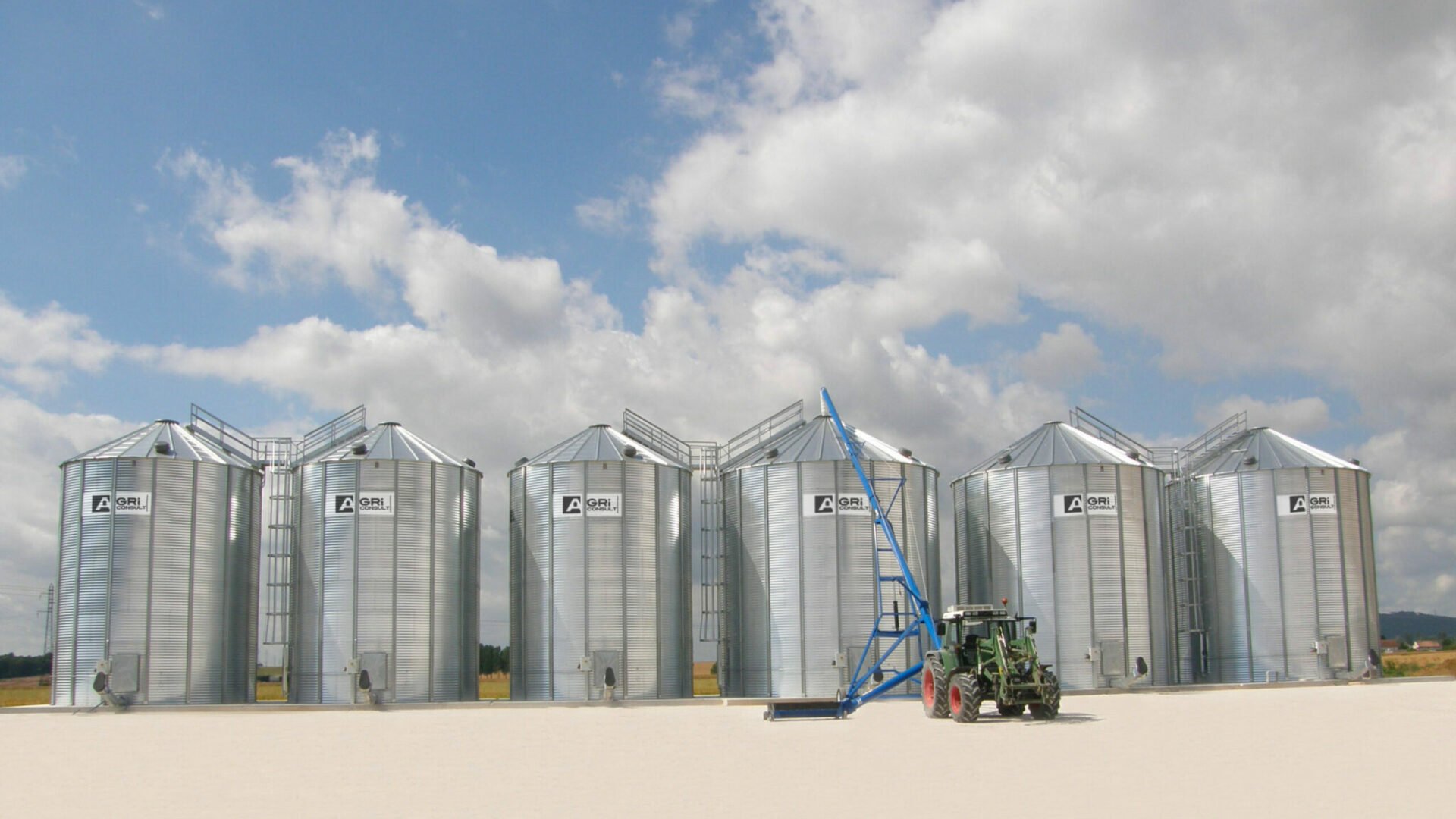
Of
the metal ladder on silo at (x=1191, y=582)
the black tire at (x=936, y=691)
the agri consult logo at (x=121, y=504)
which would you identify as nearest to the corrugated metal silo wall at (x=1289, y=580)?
the metal ladder on silo at (x=1191, y=582)

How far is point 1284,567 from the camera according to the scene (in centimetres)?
5100

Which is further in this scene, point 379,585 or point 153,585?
point 379,585

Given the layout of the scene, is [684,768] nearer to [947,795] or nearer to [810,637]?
[947,795]

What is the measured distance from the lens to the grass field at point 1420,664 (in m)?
65.9

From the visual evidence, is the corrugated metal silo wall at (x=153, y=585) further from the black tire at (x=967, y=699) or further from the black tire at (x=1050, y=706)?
the black tire at (x=1050, y=706)

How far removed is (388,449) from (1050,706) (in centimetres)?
2671

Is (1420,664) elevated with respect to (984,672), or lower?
lower

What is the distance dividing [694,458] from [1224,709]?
934 inches

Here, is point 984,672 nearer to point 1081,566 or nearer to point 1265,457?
point 1081,566

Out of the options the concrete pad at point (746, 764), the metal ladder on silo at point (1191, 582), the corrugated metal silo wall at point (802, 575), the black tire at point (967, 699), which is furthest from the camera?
the metal ladder on silo at point (1191, 582)

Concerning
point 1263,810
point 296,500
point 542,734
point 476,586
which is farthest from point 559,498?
point 1263,810

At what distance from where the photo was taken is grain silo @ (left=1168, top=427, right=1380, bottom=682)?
5034cm

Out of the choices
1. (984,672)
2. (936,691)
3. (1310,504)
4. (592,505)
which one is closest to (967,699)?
(984,672)

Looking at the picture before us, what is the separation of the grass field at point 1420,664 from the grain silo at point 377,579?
4172 centimetres
